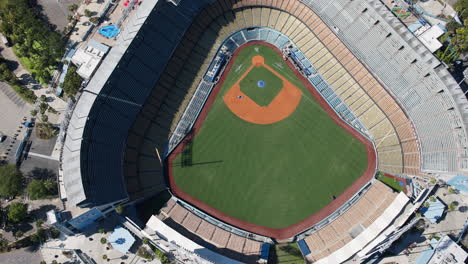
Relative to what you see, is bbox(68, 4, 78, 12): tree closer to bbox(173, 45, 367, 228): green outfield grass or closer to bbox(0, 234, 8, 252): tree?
bbox(173, 45, 367, 228): green outfield grass

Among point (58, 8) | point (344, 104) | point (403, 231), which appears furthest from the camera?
point (58, 8)

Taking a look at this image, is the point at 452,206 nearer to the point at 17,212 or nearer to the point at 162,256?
the point at 162,256

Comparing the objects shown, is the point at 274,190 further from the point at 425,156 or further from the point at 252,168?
the point at 425,156

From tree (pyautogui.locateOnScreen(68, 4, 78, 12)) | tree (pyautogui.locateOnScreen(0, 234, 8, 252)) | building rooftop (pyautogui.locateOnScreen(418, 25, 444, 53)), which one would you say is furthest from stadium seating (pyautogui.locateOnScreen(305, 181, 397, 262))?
tree (pyautogui.locateOnScreen(68, 4, 78, 12))

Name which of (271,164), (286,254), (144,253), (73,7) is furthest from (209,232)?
(73,7)

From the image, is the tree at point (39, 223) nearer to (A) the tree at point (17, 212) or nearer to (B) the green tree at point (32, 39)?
(A) the tree at point (17, 212)

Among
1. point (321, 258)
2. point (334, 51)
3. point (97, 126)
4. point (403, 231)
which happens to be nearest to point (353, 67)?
point (334, 51)
